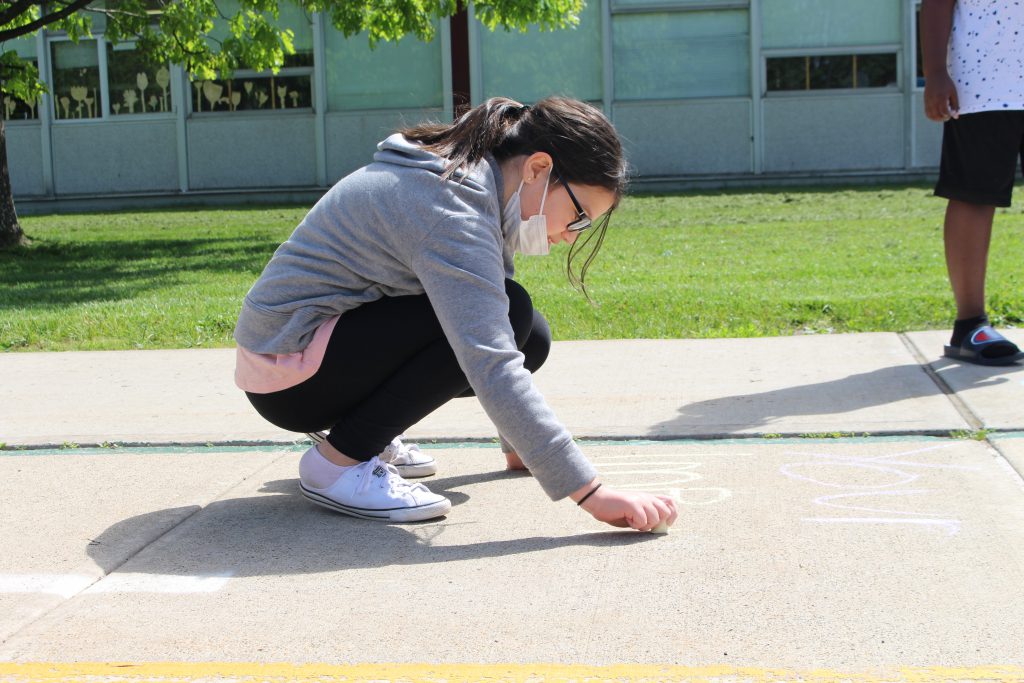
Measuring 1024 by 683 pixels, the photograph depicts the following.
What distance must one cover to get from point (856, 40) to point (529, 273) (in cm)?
1227

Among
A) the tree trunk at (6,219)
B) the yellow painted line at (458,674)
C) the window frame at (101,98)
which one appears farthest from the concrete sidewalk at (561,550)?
the window frame at (101,98)

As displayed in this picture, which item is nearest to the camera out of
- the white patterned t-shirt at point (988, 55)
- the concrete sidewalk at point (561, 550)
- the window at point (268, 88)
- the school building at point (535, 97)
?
the concrete sidewalk at point (561, 550)

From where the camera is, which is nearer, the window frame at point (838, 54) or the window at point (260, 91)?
the window frame at point (838, 54)

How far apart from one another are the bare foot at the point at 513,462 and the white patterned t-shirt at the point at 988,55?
105 inches

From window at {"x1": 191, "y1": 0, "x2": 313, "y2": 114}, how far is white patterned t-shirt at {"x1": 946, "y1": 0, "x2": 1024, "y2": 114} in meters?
15.5

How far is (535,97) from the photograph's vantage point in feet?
63.4

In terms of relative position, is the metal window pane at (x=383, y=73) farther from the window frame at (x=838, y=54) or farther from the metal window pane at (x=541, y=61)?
the window frame at (x=838, y=54)

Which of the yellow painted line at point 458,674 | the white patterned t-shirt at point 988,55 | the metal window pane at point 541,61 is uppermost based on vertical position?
the metal window pane at point 541,61

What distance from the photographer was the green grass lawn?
6426 millimetres

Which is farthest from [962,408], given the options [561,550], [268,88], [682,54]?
[268,88]

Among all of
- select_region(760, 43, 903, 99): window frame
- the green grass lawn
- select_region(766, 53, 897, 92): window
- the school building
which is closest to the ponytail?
the green grass lawn

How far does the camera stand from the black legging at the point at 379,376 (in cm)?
316

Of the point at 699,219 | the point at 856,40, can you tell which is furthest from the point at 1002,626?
the point at 856,40

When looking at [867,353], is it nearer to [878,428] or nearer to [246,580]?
[878,428]
